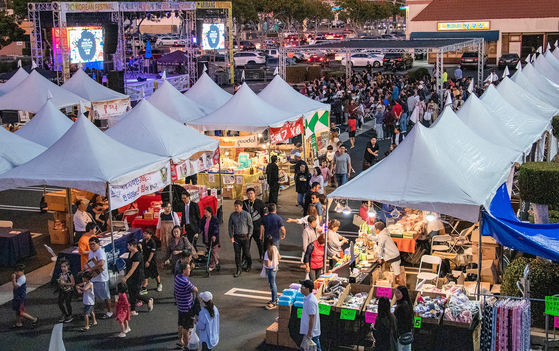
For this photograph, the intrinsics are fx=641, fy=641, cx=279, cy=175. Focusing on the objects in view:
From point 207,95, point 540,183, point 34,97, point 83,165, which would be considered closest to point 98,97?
point 34,97

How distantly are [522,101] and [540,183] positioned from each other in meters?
8.77

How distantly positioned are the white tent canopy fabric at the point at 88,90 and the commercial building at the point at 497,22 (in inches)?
1175

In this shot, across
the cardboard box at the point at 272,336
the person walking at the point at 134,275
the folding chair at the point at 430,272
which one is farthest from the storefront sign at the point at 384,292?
the person walking at the point at 134,275

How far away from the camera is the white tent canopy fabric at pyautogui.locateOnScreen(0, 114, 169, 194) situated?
10969 mm

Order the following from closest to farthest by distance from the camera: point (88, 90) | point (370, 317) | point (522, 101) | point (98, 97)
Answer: point (370, 317) → point (522, 101) → point (98, 97) → point (88, 90)

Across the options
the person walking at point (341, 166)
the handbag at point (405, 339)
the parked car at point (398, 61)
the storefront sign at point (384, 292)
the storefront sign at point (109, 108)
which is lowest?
the handbag at point (405, 339)

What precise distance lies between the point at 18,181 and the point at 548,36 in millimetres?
46067

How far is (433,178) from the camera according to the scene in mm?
9547

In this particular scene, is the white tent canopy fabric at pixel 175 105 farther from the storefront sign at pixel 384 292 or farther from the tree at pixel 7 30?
the tree at pixel 7 30

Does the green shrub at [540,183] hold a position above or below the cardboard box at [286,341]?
above

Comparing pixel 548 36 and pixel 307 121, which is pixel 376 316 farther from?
pixel 548 36

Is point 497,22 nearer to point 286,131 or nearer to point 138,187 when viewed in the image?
point 286,131

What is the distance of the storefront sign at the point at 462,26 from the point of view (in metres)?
49.2

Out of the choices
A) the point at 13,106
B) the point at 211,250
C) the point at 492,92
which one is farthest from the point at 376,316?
the point at 13,106
